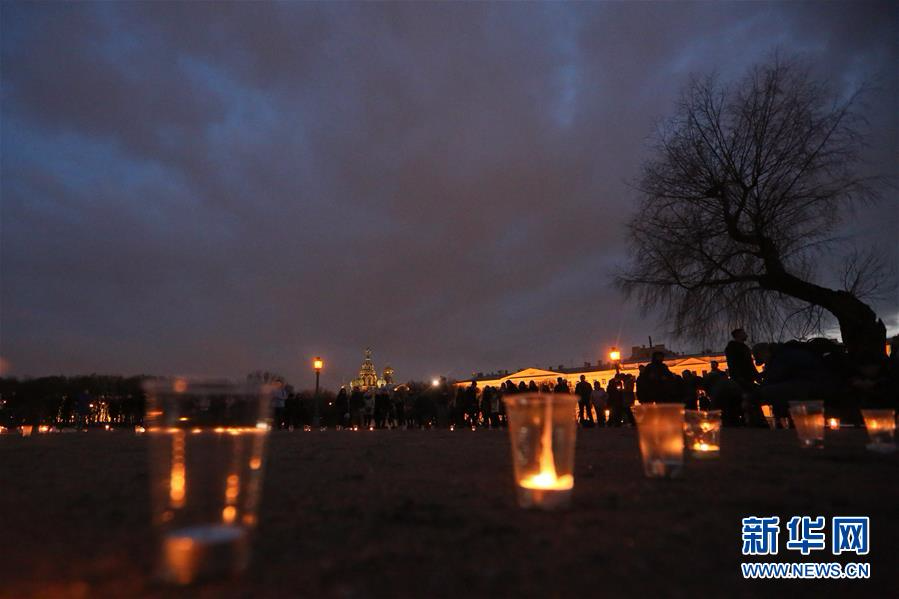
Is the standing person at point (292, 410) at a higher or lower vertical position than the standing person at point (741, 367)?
Result: lower

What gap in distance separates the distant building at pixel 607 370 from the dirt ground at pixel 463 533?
7850 cm

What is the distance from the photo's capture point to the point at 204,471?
70.2 inches

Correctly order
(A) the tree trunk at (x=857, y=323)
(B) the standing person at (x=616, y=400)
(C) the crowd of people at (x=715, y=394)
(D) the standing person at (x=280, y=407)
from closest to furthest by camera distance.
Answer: (C) the crowd of people at (x=715, y=394)
(A) the tree trunk at (x=857, y=323)
(B) the standing person at (x=616, y=400)
(D) the standing person at (x=280, y=407)

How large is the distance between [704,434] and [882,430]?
166cm

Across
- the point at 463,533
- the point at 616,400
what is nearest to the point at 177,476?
the point at 463,533

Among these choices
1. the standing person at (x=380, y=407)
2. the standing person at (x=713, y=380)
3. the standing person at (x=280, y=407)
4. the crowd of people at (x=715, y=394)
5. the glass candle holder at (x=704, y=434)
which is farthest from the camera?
the standing person at (x=380, y=407)

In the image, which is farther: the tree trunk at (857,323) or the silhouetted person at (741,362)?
the tree trunk at (857,323)

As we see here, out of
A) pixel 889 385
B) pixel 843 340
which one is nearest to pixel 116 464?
pixel 889 385

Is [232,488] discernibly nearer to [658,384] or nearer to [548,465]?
[548,465]

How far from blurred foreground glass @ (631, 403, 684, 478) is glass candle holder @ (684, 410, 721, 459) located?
5.29 ft

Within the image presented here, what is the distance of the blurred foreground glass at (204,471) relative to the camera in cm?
164

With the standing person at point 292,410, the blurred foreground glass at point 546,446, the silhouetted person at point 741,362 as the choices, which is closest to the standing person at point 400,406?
the standing person at point 292,410

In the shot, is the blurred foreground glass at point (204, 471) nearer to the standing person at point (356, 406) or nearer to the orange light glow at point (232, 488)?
the orange light glow at point (232, 488)

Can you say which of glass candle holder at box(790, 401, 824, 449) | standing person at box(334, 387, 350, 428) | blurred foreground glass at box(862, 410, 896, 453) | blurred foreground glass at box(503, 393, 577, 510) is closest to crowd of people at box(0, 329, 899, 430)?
standing person at box(334, 387, 350, 428)
